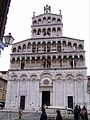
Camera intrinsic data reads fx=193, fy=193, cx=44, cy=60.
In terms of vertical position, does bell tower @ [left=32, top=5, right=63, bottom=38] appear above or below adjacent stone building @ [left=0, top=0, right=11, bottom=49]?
above

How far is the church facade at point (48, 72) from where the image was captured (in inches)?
1217

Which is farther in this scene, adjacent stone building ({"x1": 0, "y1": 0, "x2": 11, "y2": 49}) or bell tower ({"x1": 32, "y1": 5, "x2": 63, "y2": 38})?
bell tower ({"x1": 32, "y1": 5, "x2": 63, "y2": 38})

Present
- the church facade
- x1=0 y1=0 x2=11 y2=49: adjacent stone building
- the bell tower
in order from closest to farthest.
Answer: x1=0 y1=0 x2=11 y2=49: adjacent stone building → the church facade → the bell tower

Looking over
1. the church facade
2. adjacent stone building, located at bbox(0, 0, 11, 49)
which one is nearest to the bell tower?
the church facade

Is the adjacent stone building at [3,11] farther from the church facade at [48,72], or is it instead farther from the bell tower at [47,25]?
the bell tower at [47,25]

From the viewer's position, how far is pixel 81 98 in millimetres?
30328

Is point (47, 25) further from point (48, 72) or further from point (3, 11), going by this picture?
point (3, 11)

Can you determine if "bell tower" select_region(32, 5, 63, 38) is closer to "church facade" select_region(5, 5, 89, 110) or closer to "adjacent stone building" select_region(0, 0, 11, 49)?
"church facade" select_region(5, 5, 89, 110)

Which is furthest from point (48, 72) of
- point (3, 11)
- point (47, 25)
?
point (3, 11)

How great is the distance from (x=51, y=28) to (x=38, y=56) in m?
5.88

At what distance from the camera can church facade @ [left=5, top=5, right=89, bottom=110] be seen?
101 feet

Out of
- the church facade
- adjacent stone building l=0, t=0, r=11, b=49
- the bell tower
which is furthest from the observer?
the bell tower

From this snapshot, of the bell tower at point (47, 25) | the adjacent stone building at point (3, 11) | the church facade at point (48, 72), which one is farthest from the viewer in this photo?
the bell tower at point (47, 25)

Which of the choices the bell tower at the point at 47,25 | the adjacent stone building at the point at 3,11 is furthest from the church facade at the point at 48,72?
the adjacent stone building at the point at 3,11
